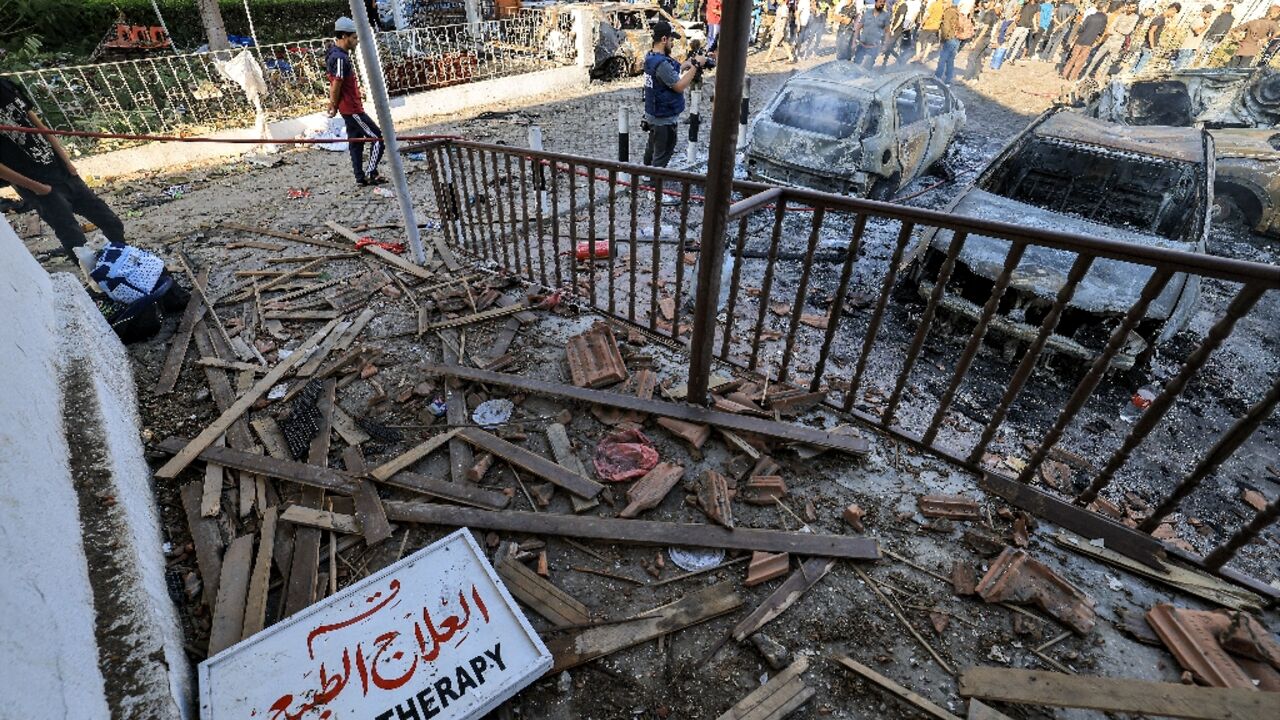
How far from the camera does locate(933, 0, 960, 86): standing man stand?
16.1 m

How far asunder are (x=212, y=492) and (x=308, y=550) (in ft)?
2.80

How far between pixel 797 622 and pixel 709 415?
1295 mm

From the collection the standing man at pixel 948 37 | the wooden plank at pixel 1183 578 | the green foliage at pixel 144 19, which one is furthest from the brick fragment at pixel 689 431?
the green foliage at pixel 144 19

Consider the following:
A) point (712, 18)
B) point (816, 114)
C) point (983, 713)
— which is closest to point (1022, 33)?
point (712, 18)

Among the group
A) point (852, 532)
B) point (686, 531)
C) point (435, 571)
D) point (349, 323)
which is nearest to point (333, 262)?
point (349, 323)

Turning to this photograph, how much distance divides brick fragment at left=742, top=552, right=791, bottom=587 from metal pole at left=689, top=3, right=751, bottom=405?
3.58 feet

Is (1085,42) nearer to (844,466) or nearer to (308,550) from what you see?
(844,466)

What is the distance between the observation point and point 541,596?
248 centimetres

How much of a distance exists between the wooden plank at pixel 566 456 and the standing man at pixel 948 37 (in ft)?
57.8

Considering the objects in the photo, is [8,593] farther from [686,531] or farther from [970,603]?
Result: [970,603]

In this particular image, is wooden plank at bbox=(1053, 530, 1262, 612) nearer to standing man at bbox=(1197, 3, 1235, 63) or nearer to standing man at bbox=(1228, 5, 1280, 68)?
standing man at bbox=(1228, 5, 1280, 68)

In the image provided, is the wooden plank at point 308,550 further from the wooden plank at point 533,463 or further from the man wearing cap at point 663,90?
the man wearing cap at point 663,90

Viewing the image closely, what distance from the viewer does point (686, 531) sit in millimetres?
2703

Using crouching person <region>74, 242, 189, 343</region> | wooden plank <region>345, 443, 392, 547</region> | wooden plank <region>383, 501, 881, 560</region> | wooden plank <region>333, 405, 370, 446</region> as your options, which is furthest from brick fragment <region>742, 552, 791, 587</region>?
crouching person <region>74, 242, 189, 343</region>
